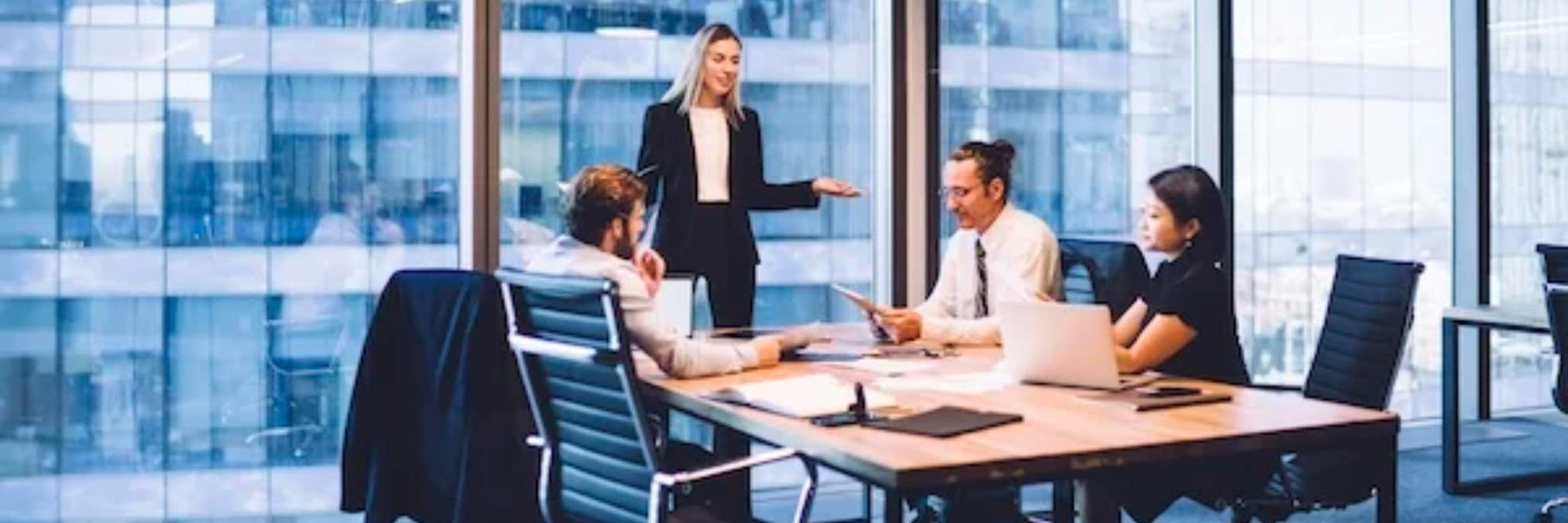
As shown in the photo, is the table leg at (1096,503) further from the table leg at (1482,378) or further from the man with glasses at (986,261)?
the table leg at (1482,378)

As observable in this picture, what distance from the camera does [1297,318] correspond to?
569 centimetres

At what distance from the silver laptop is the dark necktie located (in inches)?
34.3

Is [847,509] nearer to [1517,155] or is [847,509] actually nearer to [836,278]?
[836,278]

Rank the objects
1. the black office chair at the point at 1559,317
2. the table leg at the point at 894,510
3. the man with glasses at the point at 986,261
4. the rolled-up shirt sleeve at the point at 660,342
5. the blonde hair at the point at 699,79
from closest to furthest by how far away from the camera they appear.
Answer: the rolled-up shirt sleeve at the point at 660,342, the table leg at the point at 894,510, the man with glasses at the point at 986,261, the blonde hair at the point at 699,79, the black office chair at the point at 1559,317

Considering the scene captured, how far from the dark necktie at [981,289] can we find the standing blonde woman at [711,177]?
49cm

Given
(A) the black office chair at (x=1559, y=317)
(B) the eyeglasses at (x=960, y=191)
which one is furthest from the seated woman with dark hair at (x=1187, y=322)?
(A) the black office chair at (x=1559, y=317)

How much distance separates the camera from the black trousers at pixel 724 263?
384 cm

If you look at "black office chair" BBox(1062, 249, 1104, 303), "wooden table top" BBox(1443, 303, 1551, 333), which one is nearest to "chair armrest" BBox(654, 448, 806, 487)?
"black office chair" BBox(1062, 249, 1104, 303)

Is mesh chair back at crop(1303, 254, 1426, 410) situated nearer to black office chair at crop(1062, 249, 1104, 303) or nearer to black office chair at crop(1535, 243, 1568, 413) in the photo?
black office chair at crop(1062, 249, 1104, 303)

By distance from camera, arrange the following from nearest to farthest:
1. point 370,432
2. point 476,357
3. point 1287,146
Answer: point 476,357 → point 370,432 → point 1287,146

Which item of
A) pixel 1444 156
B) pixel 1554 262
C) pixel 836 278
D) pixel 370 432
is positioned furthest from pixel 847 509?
pixel 1444 156

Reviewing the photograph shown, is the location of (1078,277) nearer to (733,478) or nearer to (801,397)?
(733,478)

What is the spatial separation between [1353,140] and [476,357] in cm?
429

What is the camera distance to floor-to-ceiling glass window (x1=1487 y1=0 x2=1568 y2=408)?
600 centimetres
